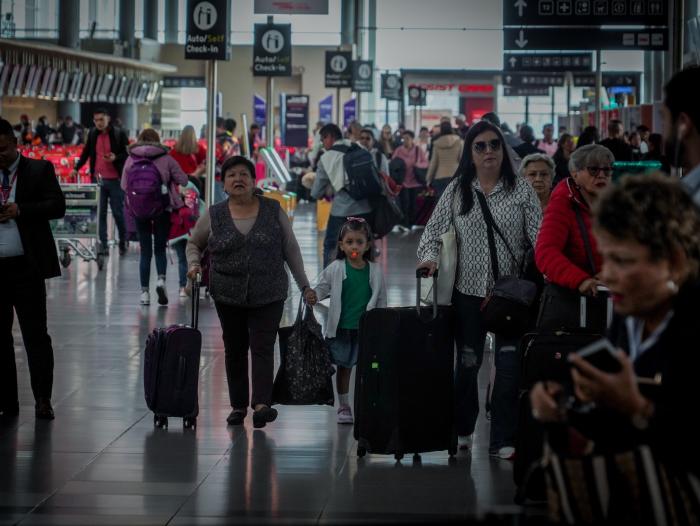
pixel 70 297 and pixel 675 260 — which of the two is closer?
pixel 675 260

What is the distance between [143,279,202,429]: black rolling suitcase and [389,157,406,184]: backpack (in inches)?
675

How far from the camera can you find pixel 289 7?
25.6m

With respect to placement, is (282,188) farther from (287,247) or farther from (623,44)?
(287,247)

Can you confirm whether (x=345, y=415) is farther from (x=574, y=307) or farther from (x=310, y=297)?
(x=574, y=307)

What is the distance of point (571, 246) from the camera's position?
6.82m

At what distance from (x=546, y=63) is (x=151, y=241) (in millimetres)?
18298

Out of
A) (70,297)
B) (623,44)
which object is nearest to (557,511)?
(70,297)

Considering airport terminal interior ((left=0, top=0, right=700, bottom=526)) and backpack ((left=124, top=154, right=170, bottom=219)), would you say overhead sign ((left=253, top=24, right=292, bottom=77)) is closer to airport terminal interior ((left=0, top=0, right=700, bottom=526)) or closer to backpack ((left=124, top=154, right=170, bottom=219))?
backpack ((left=124, top=154, right=170, bottom=219))

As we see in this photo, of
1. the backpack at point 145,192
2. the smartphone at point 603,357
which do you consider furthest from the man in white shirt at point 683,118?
the backpack at point 145,192

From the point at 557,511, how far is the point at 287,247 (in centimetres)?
530

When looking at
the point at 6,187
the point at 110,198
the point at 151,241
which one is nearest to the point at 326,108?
the point at 110,198

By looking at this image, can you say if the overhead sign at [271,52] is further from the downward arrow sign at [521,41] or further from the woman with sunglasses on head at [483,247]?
the woman with sunglasses on head at [483,247]

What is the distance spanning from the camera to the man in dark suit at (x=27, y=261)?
26.8 feet

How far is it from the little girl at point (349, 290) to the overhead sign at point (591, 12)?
9075 mm
